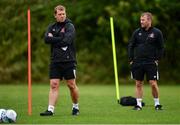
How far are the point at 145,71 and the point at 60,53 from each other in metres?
2.69

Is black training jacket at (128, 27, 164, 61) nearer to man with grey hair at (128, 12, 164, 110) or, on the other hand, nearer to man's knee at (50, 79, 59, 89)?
man with grey hair at (128, 12, 164, 110)

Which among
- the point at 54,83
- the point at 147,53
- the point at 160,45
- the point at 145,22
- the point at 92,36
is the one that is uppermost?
the point at 92,36

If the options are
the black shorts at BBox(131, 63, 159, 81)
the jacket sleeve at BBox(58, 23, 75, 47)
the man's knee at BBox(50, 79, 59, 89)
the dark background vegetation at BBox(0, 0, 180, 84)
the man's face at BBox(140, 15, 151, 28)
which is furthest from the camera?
the dark background vegetation at BBox(0, 0, 180, 84)

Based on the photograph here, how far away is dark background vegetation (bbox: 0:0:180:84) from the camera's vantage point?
4000 cm

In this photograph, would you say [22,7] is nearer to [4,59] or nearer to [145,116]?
[4,59]

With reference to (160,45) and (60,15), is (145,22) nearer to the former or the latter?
(160,45)

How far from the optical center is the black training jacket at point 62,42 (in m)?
15.3

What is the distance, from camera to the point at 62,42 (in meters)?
15.3

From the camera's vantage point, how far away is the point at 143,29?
17.2 metres

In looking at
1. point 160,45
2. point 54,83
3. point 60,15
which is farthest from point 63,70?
point 160,45

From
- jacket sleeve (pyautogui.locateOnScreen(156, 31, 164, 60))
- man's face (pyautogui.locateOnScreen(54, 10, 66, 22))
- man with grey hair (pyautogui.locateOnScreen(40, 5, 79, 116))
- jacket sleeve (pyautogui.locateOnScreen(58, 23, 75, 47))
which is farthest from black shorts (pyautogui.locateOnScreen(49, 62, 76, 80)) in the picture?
jacket sleeve (pyautogui.locateOnScreen(156, 31, 164, 60))

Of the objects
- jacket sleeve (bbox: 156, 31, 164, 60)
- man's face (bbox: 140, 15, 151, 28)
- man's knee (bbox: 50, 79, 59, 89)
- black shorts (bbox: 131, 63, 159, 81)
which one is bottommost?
man's knee (bbox: 50, 79, 59, 89)

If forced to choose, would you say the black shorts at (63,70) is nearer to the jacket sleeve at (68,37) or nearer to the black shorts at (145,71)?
the jacket sleeve at (68,37)

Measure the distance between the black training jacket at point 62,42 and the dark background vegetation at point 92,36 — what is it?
23521 millimetres
